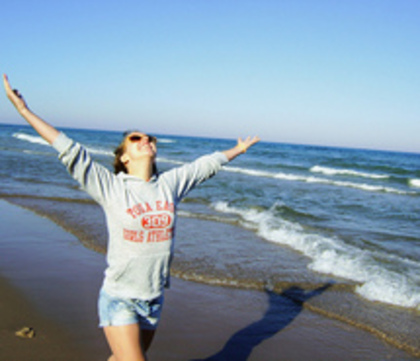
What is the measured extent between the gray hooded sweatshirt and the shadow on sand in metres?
1.76

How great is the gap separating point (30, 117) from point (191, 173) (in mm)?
1032

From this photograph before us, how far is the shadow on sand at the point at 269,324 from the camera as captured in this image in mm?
3881

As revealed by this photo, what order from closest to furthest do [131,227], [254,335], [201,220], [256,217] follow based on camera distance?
[131,227], [254,335], [201,220], [256,217]

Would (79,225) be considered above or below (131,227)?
below

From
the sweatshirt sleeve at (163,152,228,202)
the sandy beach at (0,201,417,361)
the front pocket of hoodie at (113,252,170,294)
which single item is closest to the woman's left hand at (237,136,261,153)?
the sweatshirt sleeve at (163,152,228,202)

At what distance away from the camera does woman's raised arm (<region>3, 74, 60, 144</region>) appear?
7.22 ft

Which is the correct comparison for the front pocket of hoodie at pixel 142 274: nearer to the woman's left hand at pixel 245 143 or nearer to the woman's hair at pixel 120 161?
the woman's hair at pixel 120 161

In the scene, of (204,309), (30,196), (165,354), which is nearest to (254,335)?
(204,309)

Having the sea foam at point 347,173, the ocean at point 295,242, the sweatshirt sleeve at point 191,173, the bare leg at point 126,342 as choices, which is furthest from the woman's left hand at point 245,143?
the sea foam at point 347,173

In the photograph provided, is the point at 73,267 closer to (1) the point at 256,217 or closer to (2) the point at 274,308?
(2) the point at 274,308

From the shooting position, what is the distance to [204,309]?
4.78 m

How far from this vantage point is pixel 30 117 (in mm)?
2223

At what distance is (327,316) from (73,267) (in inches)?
138

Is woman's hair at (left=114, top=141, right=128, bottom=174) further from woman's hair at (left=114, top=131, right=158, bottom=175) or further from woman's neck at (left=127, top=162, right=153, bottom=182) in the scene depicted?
woman's neck at (left=127, top=162, right=153, bottom=182)
